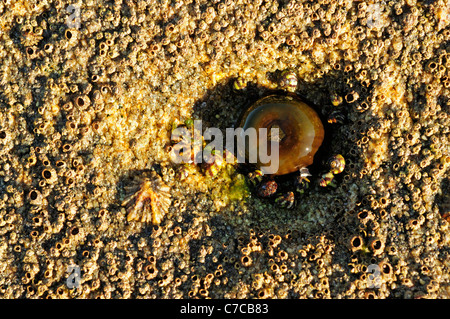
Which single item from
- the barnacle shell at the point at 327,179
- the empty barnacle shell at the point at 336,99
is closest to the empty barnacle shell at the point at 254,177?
the barnacle shell at the point at 327,179

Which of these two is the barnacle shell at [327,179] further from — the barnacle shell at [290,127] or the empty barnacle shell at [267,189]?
the empty barnacle shell at [267,189]

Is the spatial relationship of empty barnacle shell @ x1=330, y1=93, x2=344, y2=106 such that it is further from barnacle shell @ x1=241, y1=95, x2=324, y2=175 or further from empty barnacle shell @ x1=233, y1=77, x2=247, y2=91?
empty barnacle shell @ x1=233, y1=77, x2=247, y2=91

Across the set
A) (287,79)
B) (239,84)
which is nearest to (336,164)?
(287,79)

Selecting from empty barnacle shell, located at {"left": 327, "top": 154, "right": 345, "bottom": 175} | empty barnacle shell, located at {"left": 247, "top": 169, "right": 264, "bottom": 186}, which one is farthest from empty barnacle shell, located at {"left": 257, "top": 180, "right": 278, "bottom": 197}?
empty barnacle shell, located at {"left": 327, "top": 154, "right": 345, "bottom": 175}

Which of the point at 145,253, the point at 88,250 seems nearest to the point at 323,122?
the point at 145,253

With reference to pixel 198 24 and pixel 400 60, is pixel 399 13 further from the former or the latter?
pixel 198 24

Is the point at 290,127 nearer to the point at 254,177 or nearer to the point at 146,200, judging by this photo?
the point at 254,177
